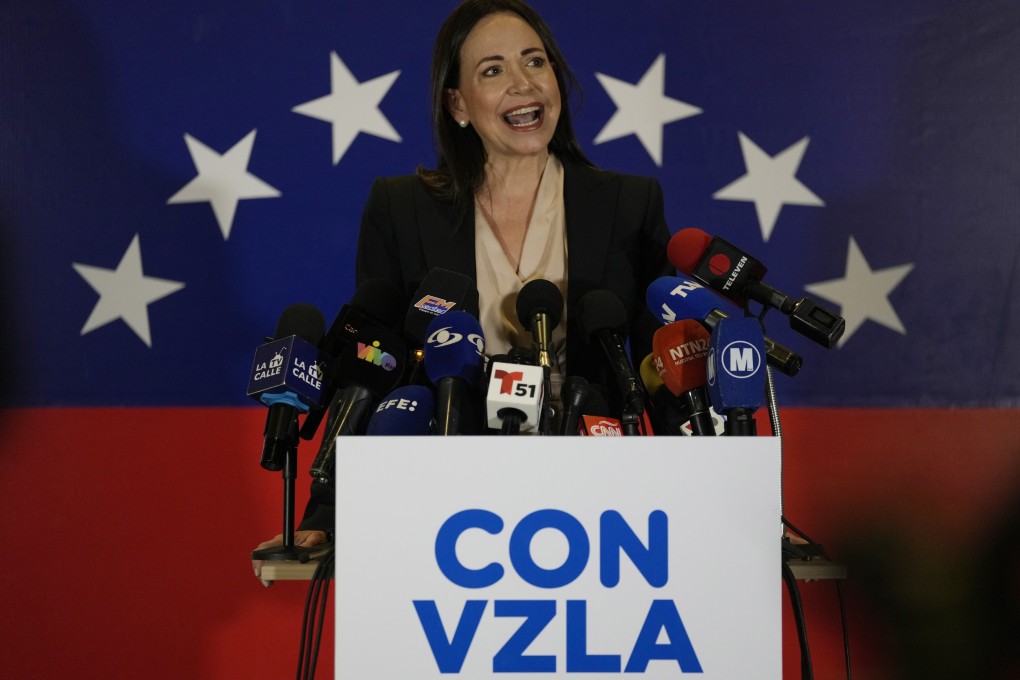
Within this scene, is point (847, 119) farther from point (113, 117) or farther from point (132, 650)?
point (132, 650)

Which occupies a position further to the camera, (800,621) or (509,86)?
(509,86)

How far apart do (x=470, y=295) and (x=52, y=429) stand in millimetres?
1489

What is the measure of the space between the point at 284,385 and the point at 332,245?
1.29 meters

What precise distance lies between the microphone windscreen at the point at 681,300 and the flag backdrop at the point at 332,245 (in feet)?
3.77

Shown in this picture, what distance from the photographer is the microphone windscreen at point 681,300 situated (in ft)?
4.04

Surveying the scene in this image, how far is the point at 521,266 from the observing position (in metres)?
1.74

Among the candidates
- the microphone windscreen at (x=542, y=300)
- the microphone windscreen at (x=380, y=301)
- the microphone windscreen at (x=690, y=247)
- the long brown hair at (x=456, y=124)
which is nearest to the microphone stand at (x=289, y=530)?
the microphone windscreen at (x=380, y=301)

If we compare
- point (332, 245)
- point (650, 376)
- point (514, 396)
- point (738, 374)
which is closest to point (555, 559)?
point (514, 396)

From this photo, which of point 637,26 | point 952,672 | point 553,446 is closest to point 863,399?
point 952,672

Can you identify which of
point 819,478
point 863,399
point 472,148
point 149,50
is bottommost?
point 819,478

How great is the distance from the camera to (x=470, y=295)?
135 centimetres

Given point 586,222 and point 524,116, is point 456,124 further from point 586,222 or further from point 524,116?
point 586,222

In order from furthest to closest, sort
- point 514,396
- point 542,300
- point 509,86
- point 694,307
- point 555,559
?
point 509,86 → point 542,300 → point 694,307 → point 514,396 → point 555,559

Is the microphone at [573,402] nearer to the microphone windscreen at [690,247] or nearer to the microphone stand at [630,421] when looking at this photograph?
the microphone stand at [630,421]
